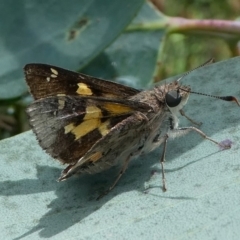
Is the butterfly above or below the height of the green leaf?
above

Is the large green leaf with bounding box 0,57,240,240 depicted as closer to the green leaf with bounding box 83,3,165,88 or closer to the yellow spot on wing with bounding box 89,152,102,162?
the yellow spot on wing with bounding box 89,152,102,162

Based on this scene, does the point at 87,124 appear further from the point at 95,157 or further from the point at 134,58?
the point at 134,58

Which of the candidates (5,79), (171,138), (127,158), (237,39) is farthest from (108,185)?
(237,39)

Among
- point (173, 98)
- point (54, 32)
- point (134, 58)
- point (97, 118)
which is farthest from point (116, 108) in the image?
point (134, 58)

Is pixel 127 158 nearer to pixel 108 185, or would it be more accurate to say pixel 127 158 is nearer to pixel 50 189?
pixel 108 185

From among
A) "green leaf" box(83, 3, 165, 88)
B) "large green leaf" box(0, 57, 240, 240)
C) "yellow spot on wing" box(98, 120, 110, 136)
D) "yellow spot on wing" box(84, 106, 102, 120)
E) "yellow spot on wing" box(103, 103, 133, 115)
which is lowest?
"green leaf" box(83, 3, 165, 88)

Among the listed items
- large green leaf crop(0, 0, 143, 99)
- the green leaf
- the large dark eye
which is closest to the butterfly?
the large dark eye
